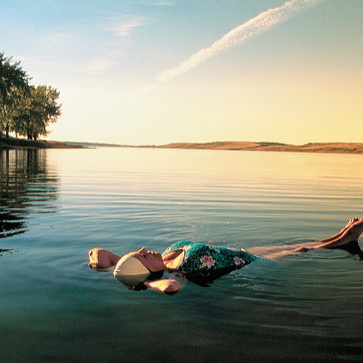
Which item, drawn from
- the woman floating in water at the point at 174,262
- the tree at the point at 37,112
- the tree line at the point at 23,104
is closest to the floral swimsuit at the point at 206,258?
the woman floating in water at the point at 174,262

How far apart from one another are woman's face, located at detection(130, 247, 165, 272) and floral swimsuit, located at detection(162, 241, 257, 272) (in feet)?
1.24

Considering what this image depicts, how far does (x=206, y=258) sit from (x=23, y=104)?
91662mm

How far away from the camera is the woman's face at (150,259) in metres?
7.21

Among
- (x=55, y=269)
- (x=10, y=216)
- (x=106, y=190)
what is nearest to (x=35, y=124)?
(x=106, y=190)

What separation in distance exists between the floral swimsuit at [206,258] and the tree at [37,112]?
290ft

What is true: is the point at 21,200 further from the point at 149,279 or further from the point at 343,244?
the point at 343,244

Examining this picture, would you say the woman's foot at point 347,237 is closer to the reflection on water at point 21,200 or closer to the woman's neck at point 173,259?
the woman's neck at point 173,259

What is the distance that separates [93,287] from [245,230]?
241 inches

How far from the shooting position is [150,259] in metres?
7.32

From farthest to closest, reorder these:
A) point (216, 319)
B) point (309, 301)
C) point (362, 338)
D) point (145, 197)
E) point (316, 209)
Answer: point (145, 197) → point (316, 209) → point (309, 301) → point (216, 319) → point (362, 338)

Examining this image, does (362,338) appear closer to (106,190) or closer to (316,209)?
(316,209)

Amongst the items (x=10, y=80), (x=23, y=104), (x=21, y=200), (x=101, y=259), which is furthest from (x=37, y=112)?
(x=101, y=259)

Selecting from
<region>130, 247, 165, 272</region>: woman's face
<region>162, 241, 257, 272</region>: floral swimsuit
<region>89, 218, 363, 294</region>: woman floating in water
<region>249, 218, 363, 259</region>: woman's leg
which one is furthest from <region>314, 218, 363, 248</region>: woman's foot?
<region>130, 247, 165, 272</region>: woman's face

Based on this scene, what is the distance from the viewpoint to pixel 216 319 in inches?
210
